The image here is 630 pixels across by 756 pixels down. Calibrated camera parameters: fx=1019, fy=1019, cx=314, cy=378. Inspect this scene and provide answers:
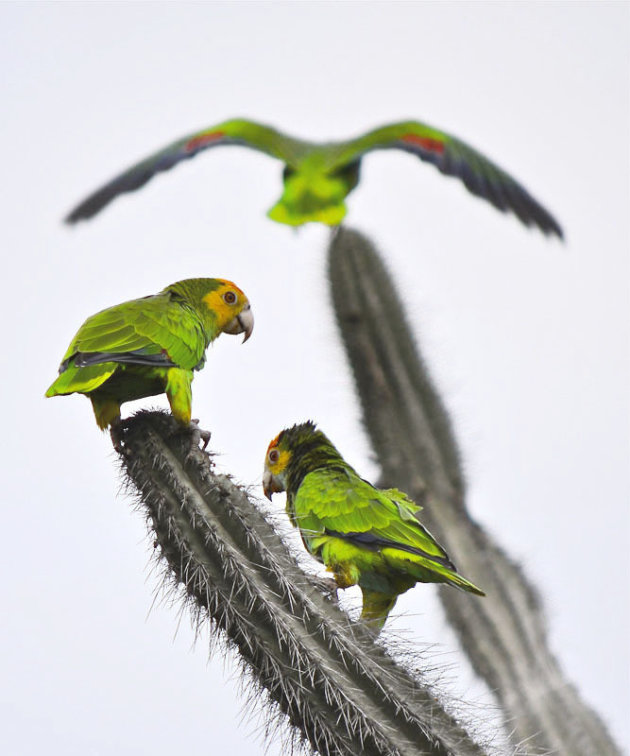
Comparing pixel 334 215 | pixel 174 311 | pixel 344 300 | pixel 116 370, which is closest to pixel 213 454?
pixel 116 370

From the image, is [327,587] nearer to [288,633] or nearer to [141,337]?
[288,633]

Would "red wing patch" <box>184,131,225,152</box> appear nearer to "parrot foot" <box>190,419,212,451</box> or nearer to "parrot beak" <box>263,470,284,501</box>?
"parrot beak" <box>263,470,284,501</box>

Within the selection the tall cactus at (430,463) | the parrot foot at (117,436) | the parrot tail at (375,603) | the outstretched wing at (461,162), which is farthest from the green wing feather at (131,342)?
the outstretched wing at (461,162)

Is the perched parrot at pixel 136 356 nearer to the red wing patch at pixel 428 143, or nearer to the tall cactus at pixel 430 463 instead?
the tall cactus at pixel 430 463

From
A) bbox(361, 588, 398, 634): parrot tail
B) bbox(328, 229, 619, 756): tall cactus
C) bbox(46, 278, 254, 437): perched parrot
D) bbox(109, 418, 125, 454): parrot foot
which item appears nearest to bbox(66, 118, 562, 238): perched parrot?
bbox(328, 229, 619, 756): tall cactus

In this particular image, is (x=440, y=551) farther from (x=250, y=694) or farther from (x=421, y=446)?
(x=421, y=446)

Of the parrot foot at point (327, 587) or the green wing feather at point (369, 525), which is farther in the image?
the green wing feather at point (369, 525)
